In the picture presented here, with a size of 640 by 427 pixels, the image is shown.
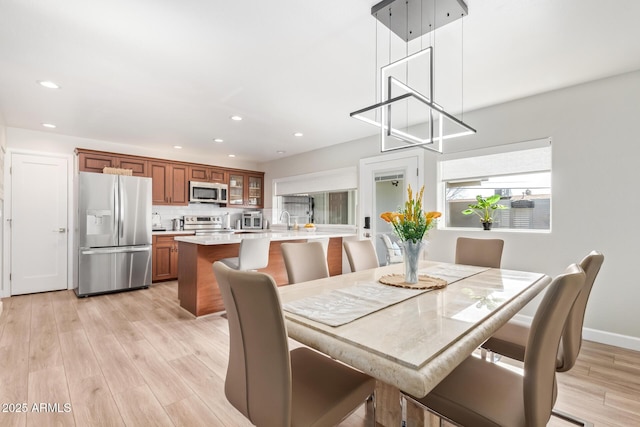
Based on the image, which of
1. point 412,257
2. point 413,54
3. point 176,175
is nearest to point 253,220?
point 176,175

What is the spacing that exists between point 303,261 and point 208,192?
4453mm

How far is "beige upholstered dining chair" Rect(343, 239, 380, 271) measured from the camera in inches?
96.7

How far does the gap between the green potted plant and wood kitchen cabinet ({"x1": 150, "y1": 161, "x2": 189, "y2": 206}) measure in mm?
4843

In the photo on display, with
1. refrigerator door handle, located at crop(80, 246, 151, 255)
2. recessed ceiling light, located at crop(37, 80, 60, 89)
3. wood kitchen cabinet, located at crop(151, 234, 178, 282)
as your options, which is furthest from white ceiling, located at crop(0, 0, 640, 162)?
wood kitchen cabinet, located at crop(151, 234, 178, 282)

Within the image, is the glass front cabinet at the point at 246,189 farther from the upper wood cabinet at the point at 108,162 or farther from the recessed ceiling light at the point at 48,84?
the recessed ceiling light at the point at 48,84

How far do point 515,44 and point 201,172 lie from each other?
5.32 metres

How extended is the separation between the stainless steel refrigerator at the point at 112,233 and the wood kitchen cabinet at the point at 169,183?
575 millimetres

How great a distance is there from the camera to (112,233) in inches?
175

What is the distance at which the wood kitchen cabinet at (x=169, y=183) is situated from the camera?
5332mm

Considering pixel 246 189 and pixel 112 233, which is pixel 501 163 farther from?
pixel 112 233

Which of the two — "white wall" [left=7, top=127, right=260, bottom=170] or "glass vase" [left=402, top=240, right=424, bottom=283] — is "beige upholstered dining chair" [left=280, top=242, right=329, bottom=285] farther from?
"white wall" [left=7, top=127, right=260, bottom=170]

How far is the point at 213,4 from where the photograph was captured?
178 cm

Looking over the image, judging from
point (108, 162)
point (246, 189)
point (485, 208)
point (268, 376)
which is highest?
point (108, 162)

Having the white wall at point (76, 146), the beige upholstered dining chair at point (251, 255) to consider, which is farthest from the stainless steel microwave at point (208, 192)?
the beige upholstered dining chair at point (251, 255)
